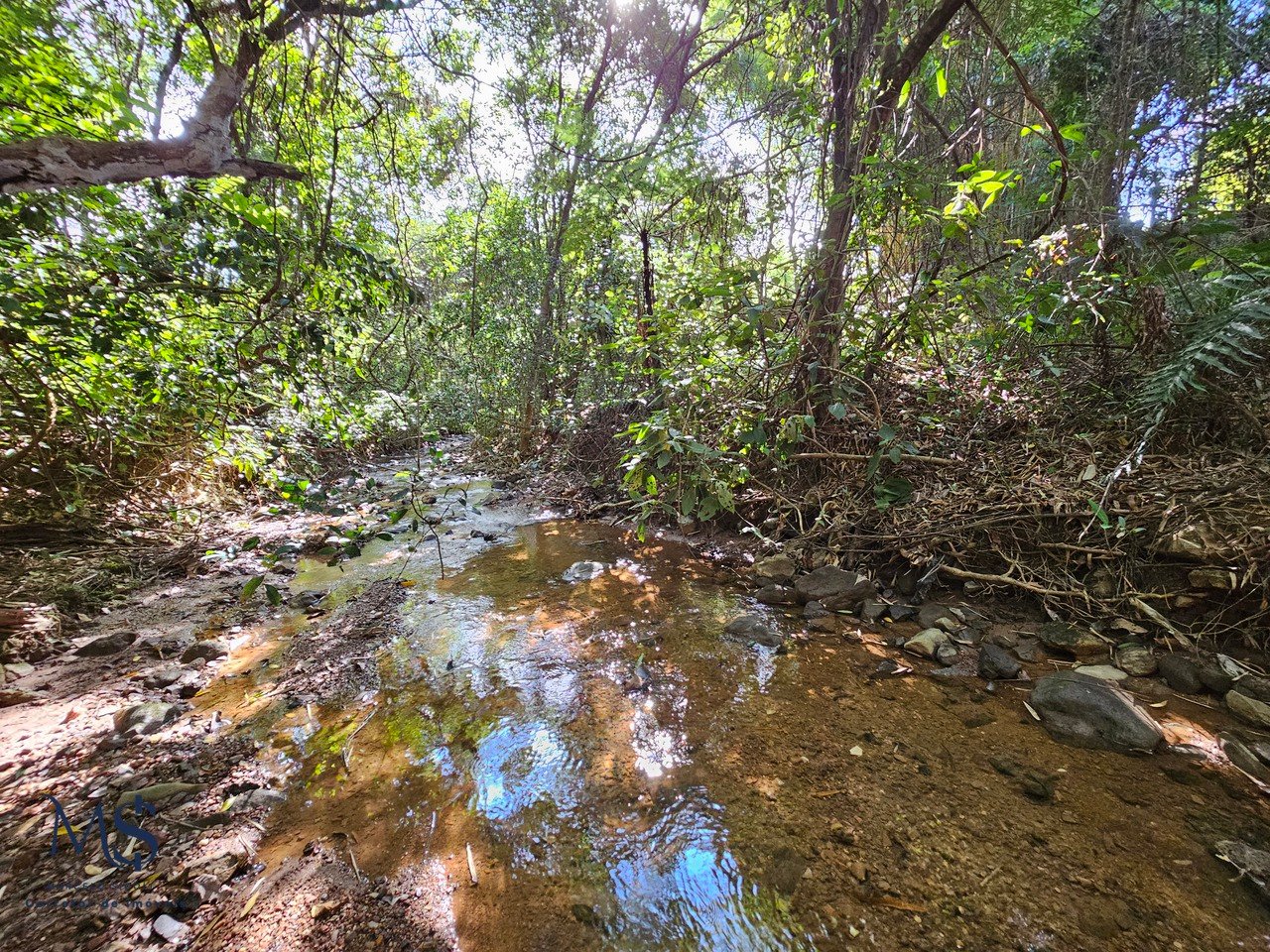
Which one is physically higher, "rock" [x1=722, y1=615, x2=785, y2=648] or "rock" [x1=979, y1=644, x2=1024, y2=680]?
"rock" [x1=979, y1=644, x2=1024, y2=680]

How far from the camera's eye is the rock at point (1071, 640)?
2.66 meters

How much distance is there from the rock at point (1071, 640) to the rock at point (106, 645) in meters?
5.41

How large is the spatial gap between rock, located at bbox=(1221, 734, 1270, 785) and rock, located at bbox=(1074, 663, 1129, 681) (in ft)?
1.37

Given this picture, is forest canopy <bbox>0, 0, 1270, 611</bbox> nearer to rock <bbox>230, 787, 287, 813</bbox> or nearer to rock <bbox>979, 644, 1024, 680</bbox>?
rock <bbox>979, 644, 1024, 680</bbox>

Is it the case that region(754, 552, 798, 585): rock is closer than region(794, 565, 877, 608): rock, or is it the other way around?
region(794, 565, 877, 608): rock

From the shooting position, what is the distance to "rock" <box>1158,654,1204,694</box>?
2336 mm

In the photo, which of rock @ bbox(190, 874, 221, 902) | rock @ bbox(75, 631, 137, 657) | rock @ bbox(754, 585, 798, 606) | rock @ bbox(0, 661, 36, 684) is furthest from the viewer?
rock @ bbox(754, 585, 798, 606)

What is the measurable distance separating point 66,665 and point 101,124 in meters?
3.15

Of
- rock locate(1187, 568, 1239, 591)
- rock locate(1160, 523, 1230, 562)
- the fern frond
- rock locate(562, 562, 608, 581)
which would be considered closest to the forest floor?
rock locate(1187, 568, 1239, 591)

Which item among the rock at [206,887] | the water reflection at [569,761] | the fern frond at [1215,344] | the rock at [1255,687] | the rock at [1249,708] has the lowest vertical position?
the water reflection at [569,761]

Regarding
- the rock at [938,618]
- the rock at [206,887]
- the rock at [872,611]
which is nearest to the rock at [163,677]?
the rock at [206,887]

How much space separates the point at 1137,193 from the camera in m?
6.43

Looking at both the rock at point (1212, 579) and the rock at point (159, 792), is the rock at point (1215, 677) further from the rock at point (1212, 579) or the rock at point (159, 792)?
the rock at point (159, 792)

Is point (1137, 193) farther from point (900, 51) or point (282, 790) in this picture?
point (282, 790)
